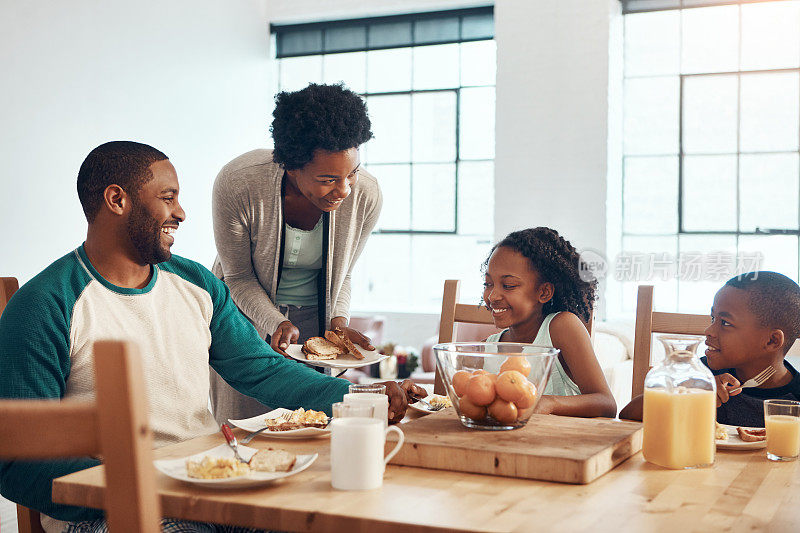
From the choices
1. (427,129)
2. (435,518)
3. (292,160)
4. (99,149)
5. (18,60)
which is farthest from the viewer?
(427,129)

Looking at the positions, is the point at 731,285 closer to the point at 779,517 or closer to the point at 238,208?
the point at 779,517

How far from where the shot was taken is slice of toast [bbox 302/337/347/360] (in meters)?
2.02

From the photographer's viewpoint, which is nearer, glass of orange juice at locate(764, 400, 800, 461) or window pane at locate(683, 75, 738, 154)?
glass of orange juice at locate(764, 400, 800, 461)

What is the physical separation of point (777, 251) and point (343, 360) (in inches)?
169

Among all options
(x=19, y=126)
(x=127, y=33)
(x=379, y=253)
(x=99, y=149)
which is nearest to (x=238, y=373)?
(x=99, y=149)

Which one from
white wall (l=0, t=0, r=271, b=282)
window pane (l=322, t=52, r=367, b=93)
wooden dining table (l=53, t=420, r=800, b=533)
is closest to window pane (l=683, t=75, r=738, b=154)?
window pane (l=322, t=52, r=367, b=93)

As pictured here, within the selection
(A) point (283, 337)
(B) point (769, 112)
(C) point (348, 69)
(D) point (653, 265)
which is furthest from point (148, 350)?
(C) point (348, 69)

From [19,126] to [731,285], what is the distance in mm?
4032

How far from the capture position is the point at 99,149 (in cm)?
164

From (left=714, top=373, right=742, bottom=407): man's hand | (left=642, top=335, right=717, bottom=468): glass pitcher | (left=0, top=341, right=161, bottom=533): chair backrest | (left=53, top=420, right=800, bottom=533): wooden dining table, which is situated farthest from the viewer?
(left=714, top=373, right=742, bottom=407): man's hand

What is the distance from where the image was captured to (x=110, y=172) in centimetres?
160

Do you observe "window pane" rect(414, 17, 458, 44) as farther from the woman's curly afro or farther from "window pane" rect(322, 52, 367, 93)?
the woman's curly afro

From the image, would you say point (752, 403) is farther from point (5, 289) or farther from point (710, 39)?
point (710, 39)

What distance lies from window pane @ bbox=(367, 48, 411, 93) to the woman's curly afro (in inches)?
177
